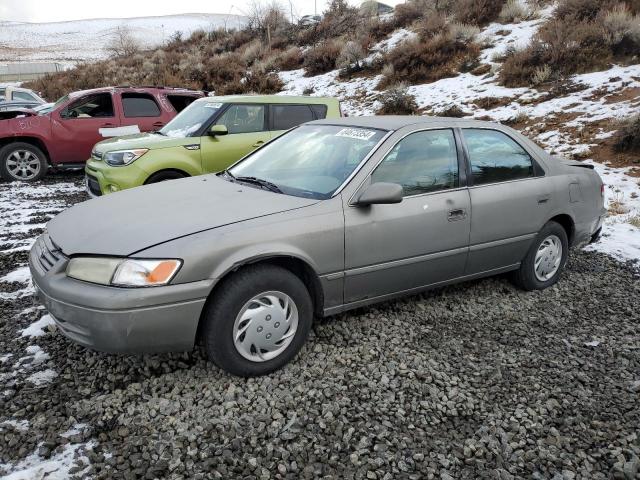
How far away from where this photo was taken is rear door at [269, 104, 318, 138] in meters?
7.14

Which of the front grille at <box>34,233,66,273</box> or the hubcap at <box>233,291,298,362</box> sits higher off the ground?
the front grille at <box>34,233,66,273</box>

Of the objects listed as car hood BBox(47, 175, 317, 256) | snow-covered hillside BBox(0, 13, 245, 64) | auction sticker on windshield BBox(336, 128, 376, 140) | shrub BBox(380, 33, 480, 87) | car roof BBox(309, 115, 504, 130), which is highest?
snow-covered hillside BBox(0, 13, 245, 64)

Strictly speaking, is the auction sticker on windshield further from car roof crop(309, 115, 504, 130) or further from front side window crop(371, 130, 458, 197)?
front side window crop(371, 130, 458, 197)

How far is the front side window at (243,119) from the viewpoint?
684cm

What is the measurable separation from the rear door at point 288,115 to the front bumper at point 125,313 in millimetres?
4659

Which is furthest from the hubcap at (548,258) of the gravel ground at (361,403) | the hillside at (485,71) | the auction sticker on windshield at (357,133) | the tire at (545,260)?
the auction sticker on windshield at (357,133)

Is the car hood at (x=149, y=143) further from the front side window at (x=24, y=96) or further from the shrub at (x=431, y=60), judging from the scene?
the front side window at (x=24, y=96)

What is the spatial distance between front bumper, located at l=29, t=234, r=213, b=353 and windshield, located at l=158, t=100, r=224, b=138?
4197 mm

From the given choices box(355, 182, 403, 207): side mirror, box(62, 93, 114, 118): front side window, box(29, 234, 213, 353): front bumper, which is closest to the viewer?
box(29, 234, 213, 353): front bumper

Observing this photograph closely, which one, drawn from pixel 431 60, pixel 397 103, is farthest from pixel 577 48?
pixel 397 103

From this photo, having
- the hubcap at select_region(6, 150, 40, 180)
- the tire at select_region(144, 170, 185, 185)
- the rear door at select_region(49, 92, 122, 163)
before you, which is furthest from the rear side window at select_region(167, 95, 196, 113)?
the tire at select_region(144, 170, 185, 185)

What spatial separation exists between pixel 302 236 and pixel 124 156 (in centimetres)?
411

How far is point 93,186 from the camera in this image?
21.5 feet

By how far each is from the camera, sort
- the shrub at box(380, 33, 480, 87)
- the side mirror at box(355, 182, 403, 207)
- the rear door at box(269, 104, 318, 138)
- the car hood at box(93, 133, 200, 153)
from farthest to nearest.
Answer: the shrub at box(380, 33, 480, 87) < the rear door at box(269, 104, 318, 138) < the car hood at box(93, 133, 200, 153) < the side mirror at box(355, 182, 403, 207)
